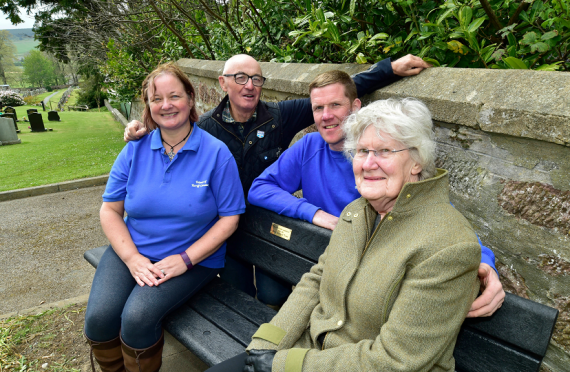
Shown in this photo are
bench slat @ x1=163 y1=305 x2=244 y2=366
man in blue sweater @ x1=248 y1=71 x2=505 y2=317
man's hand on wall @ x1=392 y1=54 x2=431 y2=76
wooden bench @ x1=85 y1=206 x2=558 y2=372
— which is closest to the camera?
wooden bench @ x1=85 y1=206 x2=558 y2=372

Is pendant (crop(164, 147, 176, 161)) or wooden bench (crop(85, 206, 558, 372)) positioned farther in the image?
pendant (crop(164, 147, 176, 161))

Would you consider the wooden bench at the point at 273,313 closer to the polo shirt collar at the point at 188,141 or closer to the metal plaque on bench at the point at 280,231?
the metal plaque on bench at the point at 280,231

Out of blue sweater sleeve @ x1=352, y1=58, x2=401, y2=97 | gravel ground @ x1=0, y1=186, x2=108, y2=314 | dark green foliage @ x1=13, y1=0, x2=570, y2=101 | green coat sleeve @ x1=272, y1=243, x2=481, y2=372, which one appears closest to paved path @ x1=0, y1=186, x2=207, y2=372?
gravel ground @ x1=0, y1=186, x2=108, y2=314

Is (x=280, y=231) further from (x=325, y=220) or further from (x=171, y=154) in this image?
(x=171, y=154)

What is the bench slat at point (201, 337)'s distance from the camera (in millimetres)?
2033

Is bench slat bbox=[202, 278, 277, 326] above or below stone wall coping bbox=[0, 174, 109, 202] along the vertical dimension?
above

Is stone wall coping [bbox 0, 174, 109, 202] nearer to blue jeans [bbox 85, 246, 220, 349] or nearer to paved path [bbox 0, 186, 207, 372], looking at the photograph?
paved path [bbox 0, 186, 207, 372]

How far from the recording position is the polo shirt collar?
2.45 meters

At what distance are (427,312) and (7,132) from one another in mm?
18081

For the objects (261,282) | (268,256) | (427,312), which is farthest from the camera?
(261,282)

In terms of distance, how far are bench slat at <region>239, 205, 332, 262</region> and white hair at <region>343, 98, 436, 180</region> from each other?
0.73 meters

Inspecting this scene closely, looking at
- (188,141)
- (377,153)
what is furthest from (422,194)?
(188,141)

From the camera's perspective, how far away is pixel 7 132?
15.2 m

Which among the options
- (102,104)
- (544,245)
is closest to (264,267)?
(544,245)
